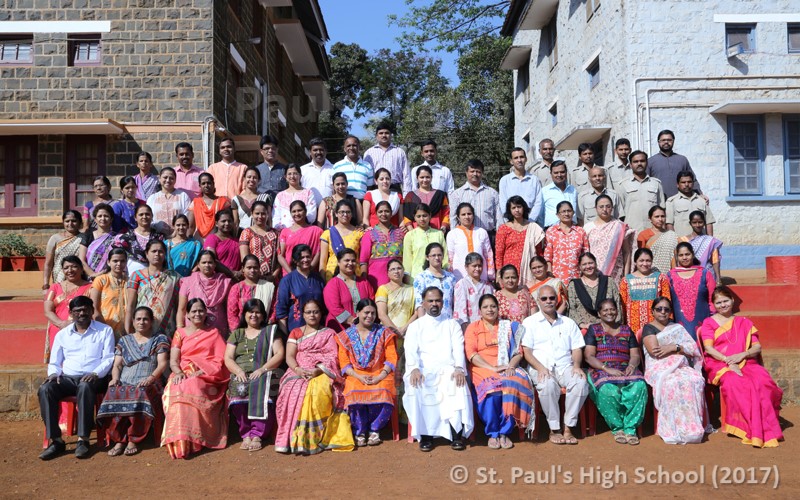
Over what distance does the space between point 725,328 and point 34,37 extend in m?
11.0

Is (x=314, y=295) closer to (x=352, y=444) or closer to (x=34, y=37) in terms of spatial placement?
(x=352, y=444)

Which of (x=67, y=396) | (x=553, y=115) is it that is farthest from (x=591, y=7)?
(x=67, y=396)

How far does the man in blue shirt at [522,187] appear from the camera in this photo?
7570 mm

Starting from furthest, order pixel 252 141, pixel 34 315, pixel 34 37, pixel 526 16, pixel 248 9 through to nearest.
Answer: pixel 526 16 < pixel 248 9 < pixel 252 141 < pixel 34 37 < pixel 34 315

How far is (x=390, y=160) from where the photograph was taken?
789 cm

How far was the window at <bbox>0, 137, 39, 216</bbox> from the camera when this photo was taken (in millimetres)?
11258

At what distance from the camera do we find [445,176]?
7.77m

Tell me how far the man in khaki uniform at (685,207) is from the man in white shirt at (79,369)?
576 cm

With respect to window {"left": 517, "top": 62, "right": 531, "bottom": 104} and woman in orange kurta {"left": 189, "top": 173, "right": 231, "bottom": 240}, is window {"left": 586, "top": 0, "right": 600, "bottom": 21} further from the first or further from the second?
woman in orange kurta {"left": 189, "top": 173, "right": 231, "bottom": 240}

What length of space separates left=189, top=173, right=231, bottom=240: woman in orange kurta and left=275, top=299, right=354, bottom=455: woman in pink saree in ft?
5.92

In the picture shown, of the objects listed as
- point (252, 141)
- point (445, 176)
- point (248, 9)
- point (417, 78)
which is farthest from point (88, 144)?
point (417, 78)

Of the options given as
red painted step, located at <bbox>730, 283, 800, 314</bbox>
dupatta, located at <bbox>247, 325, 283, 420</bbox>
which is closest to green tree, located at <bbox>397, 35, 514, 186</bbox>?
red painted step, located at <bbox>730, 283, 800, 314</bbox>

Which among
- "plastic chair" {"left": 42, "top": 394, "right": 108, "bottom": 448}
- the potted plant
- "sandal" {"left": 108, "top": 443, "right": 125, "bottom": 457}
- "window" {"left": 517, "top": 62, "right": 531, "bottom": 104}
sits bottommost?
"sandal" {"left": 108, "top": 443, "right": 125, "bottom": 457}

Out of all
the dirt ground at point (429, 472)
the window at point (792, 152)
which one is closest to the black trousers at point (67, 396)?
the dirt ground at point (429, 472)
